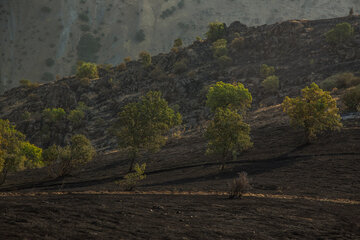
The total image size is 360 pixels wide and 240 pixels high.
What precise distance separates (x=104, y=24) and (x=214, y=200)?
16463 cm

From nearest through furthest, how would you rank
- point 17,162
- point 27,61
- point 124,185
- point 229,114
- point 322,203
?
point 322,203 < point 124,185 < point 229,114 < point 17,162 < point 27,61

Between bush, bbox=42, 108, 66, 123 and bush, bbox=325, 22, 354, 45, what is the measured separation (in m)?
63.8

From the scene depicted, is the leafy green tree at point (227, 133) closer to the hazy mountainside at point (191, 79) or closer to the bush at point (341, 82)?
the hazy mountainside at point (191, 79)

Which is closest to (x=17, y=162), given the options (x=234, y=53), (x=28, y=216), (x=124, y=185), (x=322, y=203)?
(x=124, y=185)

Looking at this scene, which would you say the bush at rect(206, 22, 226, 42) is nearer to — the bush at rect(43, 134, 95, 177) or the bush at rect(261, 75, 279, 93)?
the bush at rect(261, 75, 279, 93)

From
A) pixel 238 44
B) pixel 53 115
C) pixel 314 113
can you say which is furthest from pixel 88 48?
pixel 314 113

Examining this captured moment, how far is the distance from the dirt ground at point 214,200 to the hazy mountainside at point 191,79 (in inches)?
958

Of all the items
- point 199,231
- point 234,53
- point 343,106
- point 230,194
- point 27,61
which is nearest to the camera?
point 199,231

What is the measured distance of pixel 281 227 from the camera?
39.1 feet

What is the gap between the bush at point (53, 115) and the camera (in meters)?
70.9

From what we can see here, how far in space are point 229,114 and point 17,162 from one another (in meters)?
21.1

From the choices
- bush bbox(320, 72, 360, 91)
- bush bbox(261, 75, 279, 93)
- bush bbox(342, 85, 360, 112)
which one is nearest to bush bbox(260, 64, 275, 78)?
bush bbox(261, 75, 279, 93)

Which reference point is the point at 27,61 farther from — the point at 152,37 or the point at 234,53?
the point at 234,53

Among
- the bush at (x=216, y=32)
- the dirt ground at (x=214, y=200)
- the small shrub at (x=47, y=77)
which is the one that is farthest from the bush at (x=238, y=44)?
the small shrub at (x=47, y=77)
